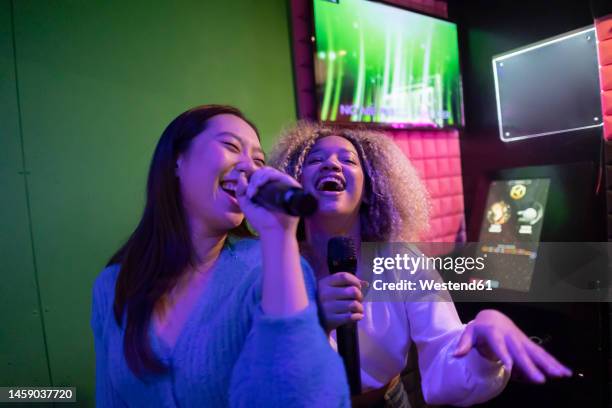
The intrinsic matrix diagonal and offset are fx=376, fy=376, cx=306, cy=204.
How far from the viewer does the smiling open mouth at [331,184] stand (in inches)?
41.9

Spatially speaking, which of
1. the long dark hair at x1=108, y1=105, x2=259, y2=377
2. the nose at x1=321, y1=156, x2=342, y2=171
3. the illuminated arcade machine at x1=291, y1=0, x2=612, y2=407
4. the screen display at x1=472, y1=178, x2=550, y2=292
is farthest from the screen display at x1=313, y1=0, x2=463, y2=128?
the long dark hair at x1=108, y1=105, x2=259, y2=377

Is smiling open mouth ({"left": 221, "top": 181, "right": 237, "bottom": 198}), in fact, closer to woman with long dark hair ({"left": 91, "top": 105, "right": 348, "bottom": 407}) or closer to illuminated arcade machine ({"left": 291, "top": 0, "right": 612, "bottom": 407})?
woman with long dark hair ({"left": 91, "top": 105, "right": 348, "bottom": 407})

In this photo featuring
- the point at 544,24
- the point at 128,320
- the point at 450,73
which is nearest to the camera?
the point at 128,320

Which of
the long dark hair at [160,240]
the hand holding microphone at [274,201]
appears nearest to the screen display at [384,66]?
the long dark hair at [160,240]

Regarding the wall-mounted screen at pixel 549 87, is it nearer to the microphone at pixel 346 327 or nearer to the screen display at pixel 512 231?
the screen display at pixel 512 231

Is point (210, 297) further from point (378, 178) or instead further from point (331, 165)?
point (378, 178)

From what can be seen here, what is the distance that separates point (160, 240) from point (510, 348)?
31.4 inches

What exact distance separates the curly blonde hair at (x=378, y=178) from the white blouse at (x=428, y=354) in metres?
0.25

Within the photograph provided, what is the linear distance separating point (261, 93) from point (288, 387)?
1646 mm

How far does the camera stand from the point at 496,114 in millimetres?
2846

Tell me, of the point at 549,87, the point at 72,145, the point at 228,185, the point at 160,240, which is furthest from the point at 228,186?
the point at 549,87

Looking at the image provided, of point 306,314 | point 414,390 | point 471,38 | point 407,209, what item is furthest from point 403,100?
point 306,314

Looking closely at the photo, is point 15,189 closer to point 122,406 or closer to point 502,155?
point 122,406

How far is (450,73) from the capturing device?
2.81 metres
